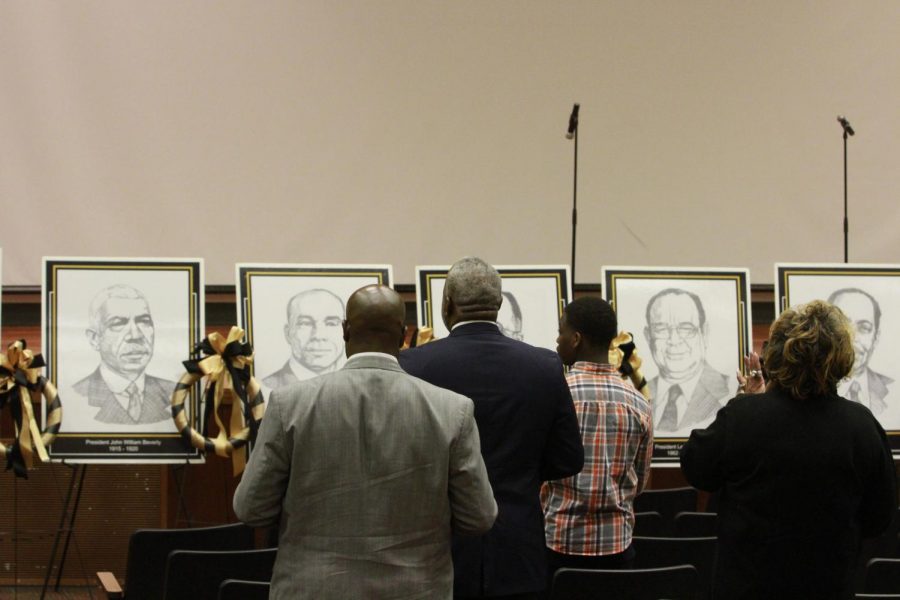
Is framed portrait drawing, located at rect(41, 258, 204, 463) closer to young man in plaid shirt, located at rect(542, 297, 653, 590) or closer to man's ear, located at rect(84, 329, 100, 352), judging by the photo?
man's ear, located at rect(84, 329, 100, 352)

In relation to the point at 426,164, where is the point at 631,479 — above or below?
below

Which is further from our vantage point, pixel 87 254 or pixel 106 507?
pixel 87 254

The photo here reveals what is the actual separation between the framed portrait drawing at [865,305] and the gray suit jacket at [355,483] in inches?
139

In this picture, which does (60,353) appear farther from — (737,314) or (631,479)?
(737,314)

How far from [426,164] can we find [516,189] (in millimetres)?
626

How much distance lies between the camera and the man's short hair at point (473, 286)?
299cm

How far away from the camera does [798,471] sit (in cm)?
275

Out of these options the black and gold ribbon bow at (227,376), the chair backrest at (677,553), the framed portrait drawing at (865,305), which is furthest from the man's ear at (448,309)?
the framed portrait drawing at (865,305)

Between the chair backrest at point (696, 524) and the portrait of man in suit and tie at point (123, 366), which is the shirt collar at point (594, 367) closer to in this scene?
the chair backrest at point (696, 524)

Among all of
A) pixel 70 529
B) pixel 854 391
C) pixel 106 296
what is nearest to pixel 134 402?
pixel 106 296

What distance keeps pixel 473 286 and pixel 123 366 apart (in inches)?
93.2

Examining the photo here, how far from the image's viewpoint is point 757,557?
277 centimetres

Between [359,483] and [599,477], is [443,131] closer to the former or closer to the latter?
[599,477]

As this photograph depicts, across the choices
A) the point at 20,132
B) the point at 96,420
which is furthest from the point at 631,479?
the point at 20,132
